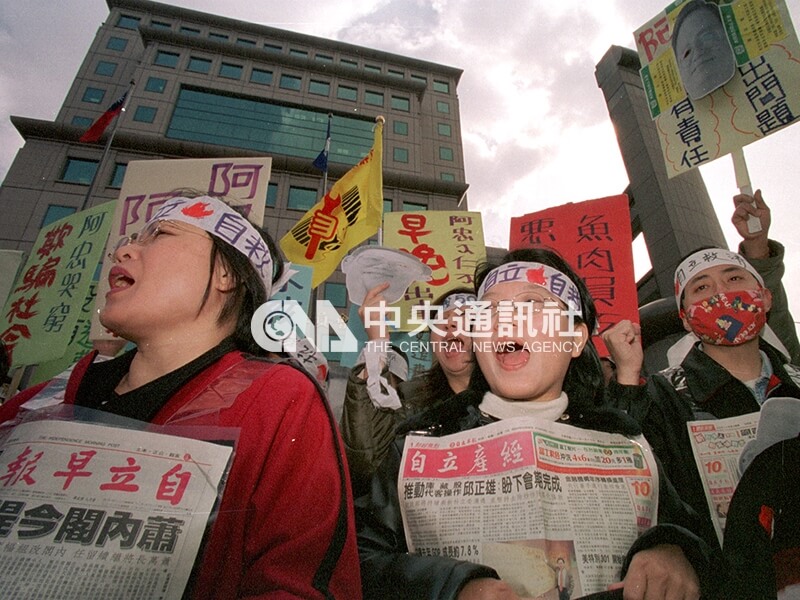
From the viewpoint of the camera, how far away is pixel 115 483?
3.02 feet

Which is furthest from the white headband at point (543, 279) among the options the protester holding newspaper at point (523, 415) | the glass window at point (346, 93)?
the glass window at point (346, 93)

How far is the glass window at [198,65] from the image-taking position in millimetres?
21906

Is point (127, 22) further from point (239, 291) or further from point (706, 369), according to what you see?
point (706, 369)

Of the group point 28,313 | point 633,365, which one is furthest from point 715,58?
point 28,313

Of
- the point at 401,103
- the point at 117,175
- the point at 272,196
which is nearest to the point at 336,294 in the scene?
the point at 272,196

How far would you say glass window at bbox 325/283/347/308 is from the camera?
17344mm

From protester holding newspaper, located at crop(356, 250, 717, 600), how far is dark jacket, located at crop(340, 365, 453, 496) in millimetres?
547

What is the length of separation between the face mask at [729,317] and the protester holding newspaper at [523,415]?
87cm

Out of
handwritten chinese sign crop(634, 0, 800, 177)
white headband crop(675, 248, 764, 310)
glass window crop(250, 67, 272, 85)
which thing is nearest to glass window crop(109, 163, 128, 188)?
glass window crop(250, 67, 272, 85)

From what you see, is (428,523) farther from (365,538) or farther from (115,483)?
(115,483)

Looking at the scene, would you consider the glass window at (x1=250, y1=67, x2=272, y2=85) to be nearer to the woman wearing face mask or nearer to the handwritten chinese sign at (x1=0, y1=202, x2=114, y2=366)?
the handwritten chinese sign at (x1=0, y1=202, x2=114, y2=366)

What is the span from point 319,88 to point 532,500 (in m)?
25.7

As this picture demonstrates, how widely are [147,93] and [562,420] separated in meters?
25.0

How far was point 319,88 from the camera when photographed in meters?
23.3
